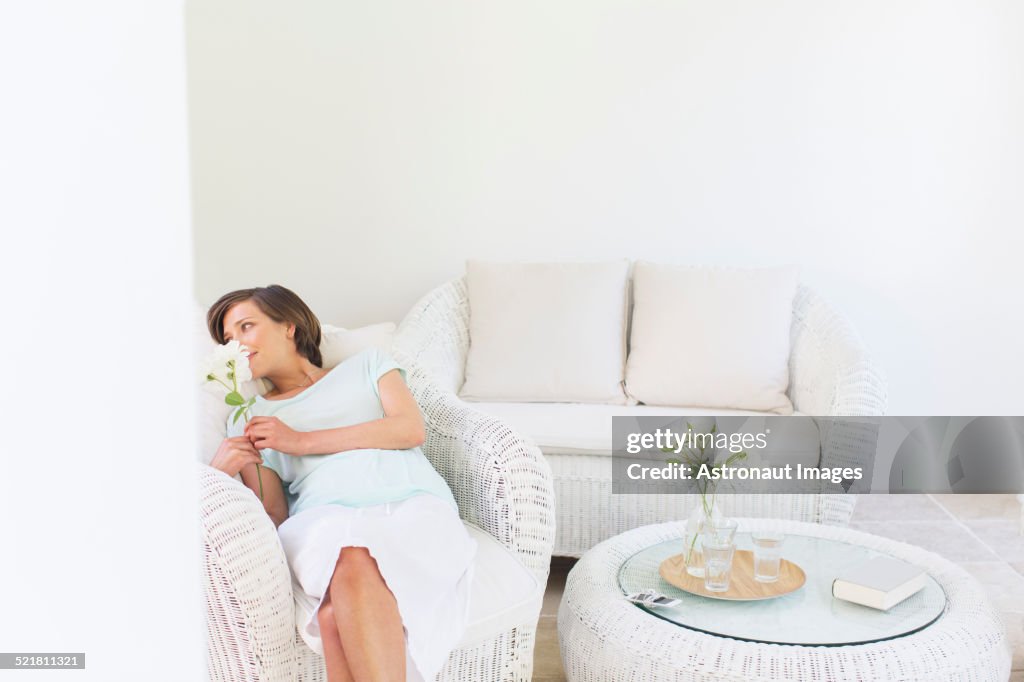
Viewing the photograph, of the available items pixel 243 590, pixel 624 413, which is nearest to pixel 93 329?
pixel 243 590

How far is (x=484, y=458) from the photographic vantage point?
6.36 ft

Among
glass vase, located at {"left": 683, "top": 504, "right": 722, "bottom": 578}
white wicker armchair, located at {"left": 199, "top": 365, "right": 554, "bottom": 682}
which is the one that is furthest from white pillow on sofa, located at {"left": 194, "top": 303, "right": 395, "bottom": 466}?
glass vase, located at {"left": 683, "top": 504, "right": 722, "bottom": 578}

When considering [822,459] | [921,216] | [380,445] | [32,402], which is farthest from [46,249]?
[921,216]

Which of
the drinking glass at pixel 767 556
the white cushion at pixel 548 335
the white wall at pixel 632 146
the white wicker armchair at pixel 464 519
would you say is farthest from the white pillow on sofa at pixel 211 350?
the white wall at pixel 632 146

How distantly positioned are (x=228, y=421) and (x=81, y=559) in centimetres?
172

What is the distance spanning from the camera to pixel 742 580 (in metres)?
1.90

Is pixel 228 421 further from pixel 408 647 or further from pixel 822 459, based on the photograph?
pixel 822 459

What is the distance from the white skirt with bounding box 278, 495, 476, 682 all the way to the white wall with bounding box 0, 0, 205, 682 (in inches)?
48.9

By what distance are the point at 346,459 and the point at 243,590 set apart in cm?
44

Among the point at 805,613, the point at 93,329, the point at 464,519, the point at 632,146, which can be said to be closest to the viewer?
the point at 93,329

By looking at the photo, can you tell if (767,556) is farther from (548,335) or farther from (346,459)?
(548,335)

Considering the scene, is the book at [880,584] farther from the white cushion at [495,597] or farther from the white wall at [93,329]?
the white wall at [93,329]

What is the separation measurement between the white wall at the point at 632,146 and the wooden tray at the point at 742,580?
5.40 feet

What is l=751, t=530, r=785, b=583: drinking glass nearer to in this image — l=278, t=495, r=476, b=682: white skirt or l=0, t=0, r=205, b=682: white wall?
l=278, t=495, r=476, b=682: white skirt
